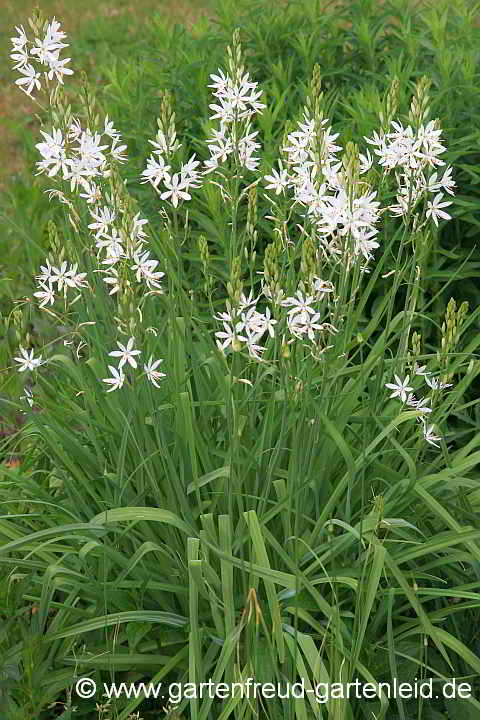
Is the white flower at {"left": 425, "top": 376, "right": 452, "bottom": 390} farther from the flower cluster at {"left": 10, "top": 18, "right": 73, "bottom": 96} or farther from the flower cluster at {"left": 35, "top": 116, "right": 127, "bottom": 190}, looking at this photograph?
the flower cluster at {"left": 10, "top": 18, "right": 73, "bottom": 96}

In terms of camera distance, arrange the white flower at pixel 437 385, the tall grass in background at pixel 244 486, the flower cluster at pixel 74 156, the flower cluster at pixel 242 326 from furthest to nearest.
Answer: the white flower at pixel 437 385 < the flower cluster at pixel 74 156 < the tall grass in background at pixel 244 486 < the flower cluster at pixel 242 326

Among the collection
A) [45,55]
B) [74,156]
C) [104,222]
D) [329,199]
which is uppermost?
[45,55]

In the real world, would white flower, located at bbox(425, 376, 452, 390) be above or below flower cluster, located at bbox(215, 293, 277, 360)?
above

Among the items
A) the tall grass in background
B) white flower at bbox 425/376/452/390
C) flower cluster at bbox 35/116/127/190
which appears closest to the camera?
the tall grass in background

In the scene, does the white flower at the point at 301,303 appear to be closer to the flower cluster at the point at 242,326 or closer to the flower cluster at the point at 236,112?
the flower cluster at the point at 242,326

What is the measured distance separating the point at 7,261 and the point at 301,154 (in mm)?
3134

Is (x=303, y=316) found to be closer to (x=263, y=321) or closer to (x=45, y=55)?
(x=263, y=321)

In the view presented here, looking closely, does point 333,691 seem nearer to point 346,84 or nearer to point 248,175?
point 248,175

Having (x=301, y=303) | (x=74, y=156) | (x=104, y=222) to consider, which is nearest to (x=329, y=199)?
(x=301, y=303)

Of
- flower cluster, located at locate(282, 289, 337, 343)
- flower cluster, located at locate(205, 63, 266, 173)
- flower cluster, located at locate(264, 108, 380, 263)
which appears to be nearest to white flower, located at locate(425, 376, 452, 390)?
flower cluster, located at locate(264, 108, 380, 263)

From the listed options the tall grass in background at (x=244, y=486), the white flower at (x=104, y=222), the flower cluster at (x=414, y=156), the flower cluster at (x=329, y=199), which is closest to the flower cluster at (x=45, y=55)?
the tall grass in background at (x=244, y=486)

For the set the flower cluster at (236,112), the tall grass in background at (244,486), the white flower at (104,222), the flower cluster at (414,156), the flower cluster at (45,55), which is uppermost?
the flower cluster at (45,55)

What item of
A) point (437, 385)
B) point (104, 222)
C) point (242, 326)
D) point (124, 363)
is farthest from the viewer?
point (437, 385)

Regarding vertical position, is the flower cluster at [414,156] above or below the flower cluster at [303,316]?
above
